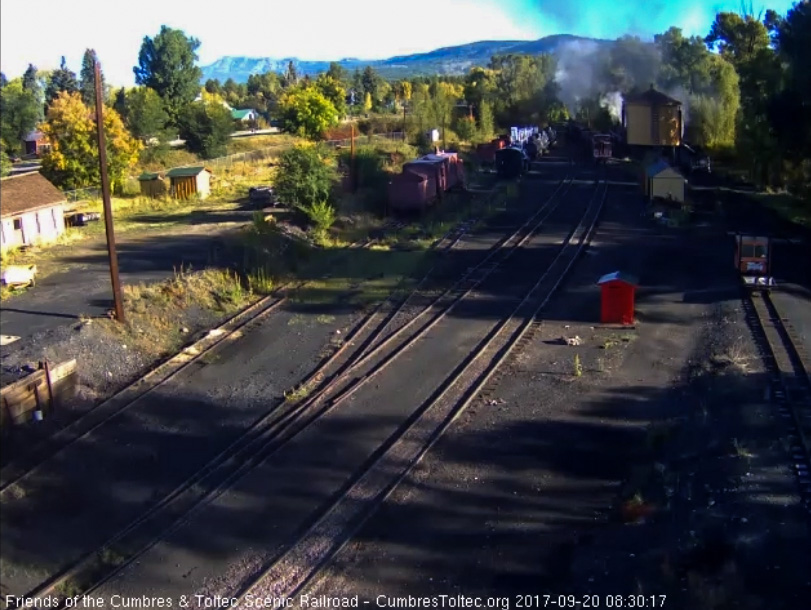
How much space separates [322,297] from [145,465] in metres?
8.64

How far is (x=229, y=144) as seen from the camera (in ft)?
181

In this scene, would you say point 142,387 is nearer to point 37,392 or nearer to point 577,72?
point 37,392

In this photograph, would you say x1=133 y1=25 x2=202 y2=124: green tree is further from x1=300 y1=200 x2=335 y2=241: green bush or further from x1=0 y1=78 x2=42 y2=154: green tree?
x1=300 y1=200 x2=335 y2=241: green bush

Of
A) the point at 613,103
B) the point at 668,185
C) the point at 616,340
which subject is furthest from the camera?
the point at 613,103

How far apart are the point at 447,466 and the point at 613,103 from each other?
217ft

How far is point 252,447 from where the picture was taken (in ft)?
34.9

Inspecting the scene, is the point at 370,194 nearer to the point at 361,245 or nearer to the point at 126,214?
the point at 361,245

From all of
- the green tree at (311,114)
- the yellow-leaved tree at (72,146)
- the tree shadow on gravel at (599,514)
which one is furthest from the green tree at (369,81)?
the tree shadow on gravel at (599,514)

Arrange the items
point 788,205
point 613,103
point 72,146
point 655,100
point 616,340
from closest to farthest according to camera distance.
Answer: point 616,340 → point 788,205 → point 72,146 → point 655,100 → point 613,103

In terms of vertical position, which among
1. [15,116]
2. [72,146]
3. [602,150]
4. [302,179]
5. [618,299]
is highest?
[15,116]

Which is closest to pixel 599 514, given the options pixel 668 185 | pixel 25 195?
pixel 25 195

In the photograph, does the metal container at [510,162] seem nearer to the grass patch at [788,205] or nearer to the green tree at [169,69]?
the grass patch at [788,205]

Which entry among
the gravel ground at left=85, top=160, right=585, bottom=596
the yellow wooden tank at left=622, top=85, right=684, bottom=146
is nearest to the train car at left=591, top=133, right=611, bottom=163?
the yellow wooden tank at left=622, top=85, right=684, bottom=146
